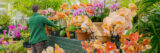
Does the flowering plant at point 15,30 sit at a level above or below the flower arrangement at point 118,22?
below

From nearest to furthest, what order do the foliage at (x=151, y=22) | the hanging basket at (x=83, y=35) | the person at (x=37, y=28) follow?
the foliage at (x=151, y=22) < the hanging basket at (x=83, y=35) < the person at (x=37, y=28)

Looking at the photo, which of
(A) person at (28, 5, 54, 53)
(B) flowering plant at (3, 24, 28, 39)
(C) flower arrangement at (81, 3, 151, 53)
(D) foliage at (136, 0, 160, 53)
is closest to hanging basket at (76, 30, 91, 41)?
(A) person at (28, 5, 54, 53)

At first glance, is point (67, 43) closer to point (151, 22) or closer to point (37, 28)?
point (37, 28)

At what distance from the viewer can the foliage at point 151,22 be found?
2.49 ft

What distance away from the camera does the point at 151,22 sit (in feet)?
2.59

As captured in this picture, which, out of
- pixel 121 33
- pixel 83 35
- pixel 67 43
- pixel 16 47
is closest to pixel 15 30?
pixel 16 47

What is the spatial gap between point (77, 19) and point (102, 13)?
5.52ft

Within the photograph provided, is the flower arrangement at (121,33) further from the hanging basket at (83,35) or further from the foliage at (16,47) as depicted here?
the foliage at (16,47)

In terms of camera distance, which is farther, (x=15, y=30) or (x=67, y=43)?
(x=15, y=30)

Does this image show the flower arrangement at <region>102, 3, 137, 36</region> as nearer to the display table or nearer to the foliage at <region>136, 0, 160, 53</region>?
the foliage at <region>136, 0, 160, 53</region>

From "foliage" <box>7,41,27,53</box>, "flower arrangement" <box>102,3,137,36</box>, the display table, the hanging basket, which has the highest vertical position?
"flower arrangement" <box>102,3,137,36</box>

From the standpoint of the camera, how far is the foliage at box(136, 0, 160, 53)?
76 cm

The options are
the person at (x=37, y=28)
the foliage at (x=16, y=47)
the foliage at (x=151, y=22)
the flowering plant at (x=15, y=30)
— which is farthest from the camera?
the flowering plant at (x=15, y=30)

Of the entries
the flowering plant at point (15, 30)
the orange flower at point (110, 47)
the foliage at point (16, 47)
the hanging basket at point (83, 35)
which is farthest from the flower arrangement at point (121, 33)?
the flowering plant at point (15, 30)
